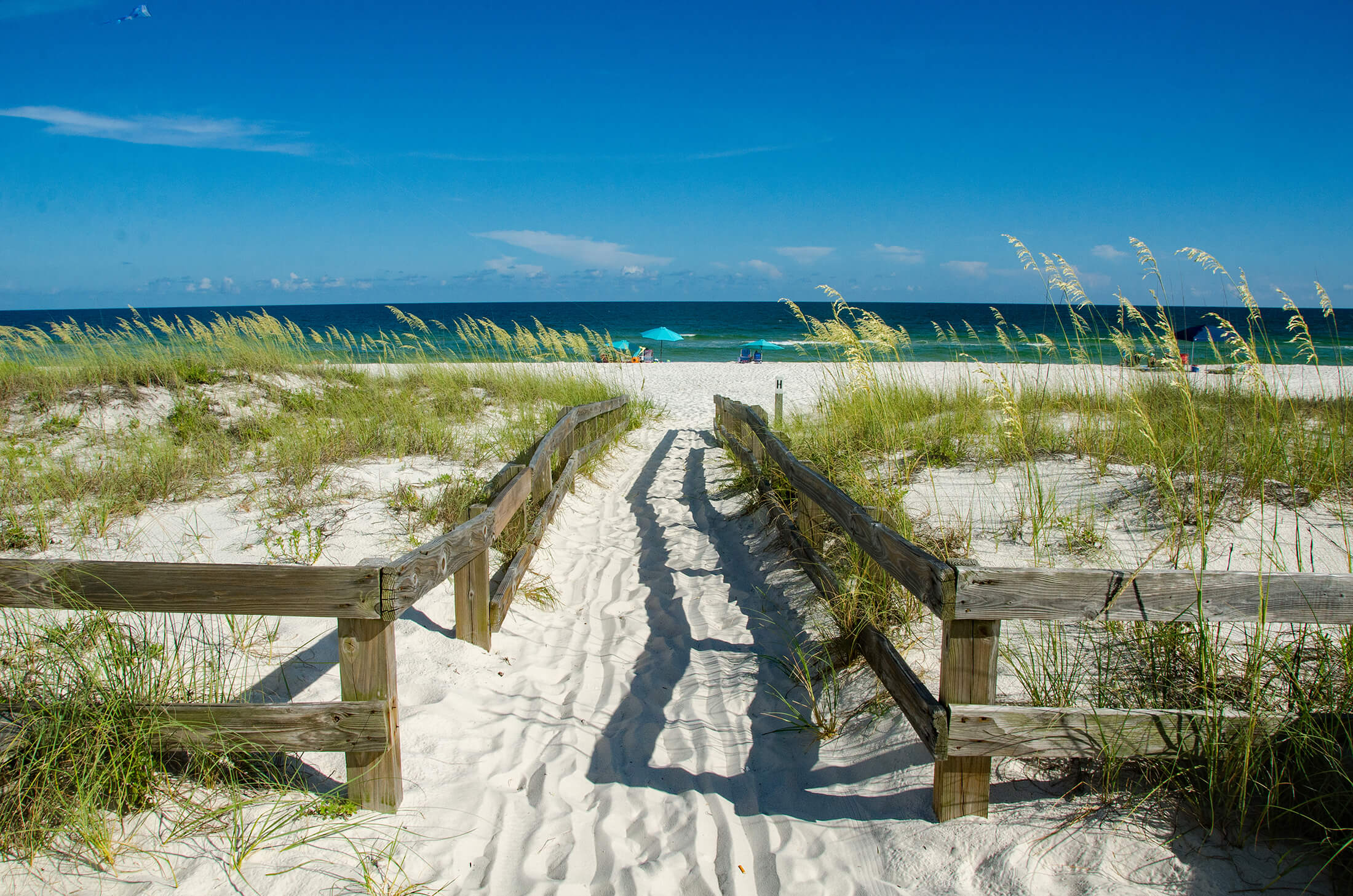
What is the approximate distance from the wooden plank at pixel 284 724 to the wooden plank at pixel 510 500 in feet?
4.99

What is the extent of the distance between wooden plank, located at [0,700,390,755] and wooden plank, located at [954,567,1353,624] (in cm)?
199

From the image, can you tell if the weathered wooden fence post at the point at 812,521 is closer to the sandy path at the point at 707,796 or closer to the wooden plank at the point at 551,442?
the sandy path at the point at 707,796

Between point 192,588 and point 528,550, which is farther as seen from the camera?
point 528,550

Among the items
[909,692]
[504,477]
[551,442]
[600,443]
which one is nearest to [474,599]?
[504,477]

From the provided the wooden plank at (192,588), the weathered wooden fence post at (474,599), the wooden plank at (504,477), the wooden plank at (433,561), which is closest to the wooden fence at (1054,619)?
the wooden plank at (433,561)

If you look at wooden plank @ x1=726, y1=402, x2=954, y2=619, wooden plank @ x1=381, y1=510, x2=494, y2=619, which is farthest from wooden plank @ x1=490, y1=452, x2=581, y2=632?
wooden plank @ x1=726, y1=402, x2=954, y2=619

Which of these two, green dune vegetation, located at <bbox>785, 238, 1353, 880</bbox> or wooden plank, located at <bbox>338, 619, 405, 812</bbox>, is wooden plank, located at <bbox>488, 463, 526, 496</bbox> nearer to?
wooden plank, located at <bbox>338, 619, 405, 812</bbox>

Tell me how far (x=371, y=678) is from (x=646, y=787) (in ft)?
4.01

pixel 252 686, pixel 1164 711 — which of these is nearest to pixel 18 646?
pixel 252 686

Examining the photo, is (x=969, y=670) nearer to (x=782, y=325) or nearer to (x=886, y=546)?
(x=886, y=546)

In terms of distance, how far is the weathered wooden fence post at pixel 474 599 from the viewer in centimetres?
371

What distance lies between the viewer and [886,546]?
9.64 feet

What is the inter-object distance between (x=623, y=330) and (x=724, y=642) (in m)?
51.4

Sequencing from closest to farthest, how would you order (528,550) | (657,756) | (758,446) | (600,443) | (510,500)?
(657,756) → (510,500) → (528,550) → (758,446) → (600,443)
